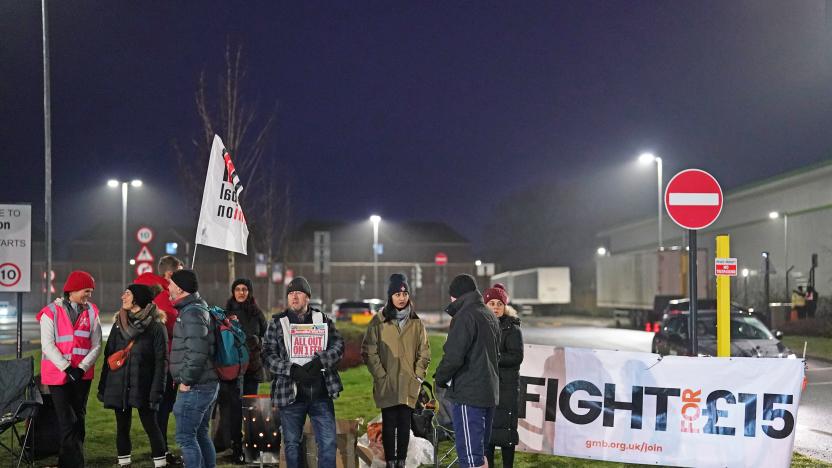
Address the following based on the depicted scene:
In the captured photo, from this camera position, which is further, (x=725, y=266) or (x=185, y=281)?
(x=725, y=266)

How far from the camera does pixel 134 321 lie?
26.8ft

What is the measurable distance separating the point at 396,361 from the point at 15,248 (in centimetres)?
602

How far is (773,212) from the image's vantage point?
45.9 m

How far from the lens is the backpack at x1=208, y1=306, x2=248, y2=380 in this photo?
768cm

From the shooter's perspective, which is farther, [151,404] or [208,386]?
[151,404]

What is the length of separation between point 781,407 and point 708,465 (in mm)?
923

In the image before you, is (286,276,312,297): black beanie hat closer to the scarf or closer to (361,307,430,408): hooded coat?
(361,307,430,408): hooded coat

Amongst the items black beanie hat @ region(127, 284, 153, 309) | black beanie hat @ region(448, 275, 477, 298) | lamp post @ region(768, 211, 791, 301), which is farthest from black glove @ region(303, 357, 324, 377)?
lamp post @ region(768, 211, 791, 301)

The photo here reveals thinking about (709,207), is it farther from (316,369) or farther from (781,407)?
(316,369)

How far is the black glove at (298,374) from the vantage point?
709 centimetres

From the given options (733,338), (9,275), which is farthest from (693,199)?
(9,275)

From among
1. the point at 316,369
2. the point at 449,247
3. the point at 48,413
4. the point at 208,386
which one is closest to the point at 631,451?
the point at 316,369

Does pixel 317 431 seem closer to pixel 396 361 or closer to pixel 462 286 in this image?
pixel 396 361

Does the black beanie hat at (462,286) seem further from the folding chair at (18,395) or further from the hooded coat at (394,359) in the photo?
the folding chair at (18,395)
